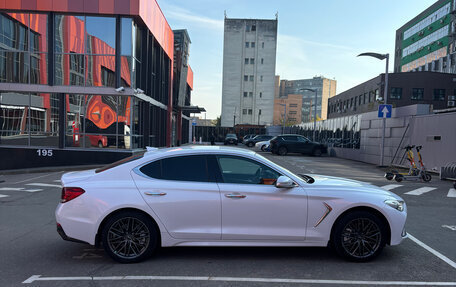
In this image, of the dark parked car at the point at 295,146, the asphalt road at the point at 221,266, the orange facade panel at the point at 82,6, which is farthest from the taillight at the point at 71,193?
the dark parked car at the point at 295,146

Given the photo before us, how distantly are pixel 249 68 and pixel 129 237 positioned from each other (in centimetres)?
7302

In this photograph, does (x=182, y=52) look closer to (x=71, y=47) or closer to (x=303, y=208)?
(x=71, y=47)

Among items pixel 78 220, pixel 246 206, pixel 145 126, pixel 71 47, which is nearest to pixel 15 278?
pixel 78 220

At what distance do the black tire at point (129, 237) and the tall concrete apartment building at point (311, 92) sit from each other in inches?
5926

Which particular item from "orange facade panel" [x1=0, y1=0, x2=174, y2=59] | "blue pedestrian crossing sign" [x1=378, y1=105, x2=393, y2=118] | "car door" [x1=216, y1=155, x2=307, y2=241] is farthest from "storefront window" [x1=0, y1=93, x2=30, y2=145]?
"blue pedestrian crossing sign" [x1=378, y1=105, x2=393, y2=118]

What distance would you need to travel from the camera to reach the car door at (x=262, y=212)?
4445mm

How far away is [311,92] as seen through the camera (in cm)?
16238

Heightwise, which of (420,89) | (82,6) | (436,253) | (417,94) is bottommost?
(436,253)

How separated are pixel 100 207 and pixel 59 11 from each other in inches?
631

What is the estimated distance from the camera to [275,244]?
452 cm

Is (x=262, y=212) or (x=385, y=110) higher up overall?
(x=385, y=110)

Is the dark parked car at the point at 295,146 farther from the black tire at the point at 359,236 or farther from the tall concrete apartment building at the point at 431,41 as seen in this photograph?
the tall concrete apartment building at the point at 431,41

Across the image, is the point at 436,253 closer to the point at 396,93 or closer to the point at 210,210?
the point at 210,210

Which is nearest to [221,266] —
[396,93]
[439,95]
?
[396,93]
